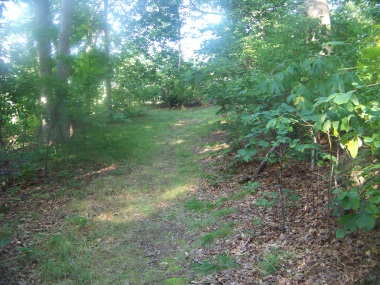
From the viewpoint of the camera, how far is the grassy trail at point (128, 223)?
4.14 m

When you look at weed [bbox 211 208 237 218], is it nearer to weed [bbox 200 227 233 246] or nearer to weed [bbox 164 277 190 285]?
weed [bbox 200 227 233 246]

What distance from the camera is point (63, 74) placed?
8.56 m

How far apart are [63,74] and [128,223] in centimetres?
509

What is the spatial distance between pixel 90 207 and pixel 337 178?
14.7 feet

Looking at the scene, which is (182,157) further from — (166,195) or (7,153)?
(7,153)

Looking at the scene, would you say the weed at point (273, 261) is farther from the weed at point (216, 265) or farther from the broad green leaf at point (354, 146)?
the broad green leaf at point (354, 146)

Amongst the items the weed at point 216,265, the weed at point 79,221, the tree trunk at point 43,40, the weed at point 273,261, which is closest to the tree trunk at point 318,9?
the weed at point 273,261

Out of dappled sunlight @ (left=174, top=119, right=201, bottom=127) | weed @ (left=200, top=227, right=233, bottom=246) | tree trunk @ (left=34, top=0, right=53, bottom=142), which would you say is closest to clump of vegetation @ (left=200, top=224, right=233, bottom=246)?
weed @ (left=200, top=227, right=233, bottom=246)

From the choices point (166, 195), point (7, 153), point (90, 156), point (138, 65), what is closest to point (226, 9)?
point (138, 65)

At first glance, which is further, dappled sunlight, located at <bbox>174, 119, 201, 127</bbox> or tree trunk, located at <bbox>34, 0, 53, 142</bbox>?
dappled sunlight, located at <bbox>174, 119, 201, 127</bbox>

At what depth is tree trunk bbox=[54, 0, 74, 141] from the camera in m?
7.41

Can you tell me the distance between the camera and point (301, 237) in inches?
167

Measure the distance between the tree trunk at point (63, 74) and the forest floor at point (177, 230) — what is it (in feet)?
2.98

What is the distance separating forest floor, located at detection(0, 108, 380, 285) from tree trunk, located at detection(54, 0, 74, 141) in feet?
2.98
